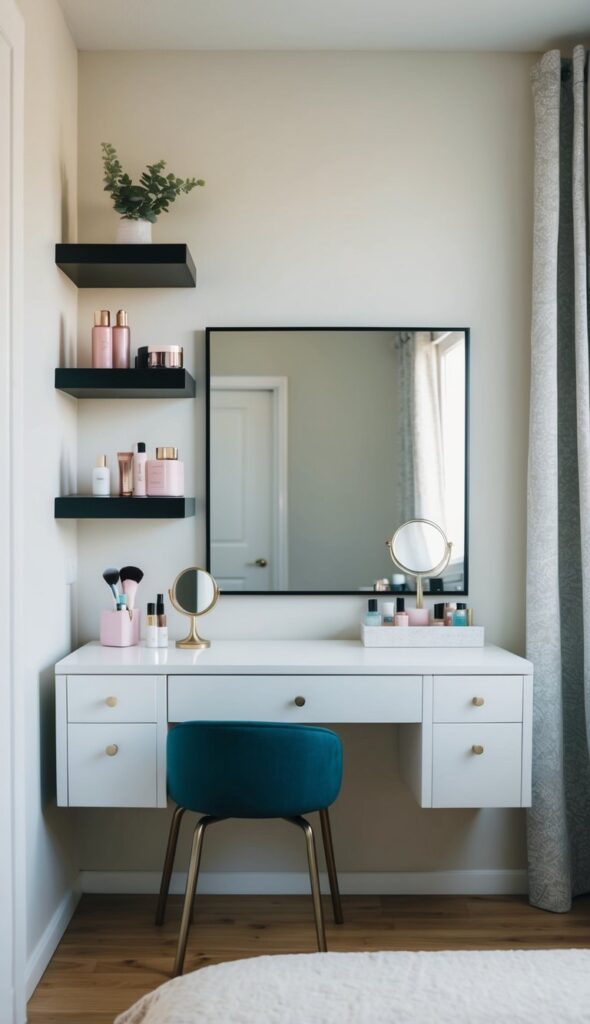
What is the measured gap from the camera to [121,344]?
275cm

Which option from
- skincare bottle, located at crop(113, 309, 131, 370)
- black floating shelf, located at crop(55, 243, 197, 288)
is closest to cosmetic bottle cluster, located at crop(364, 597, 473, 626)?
skincare bottle, located at crop(113, 309, 131, 370)

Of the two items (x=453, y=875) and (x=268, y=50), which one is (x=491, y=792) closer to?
(x=453, y=875)

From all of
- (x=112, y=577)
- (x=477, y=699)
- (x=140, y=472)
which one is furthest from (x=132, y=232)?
(x=477, y=699)

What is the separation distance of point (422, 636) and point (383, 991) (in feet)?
5.24

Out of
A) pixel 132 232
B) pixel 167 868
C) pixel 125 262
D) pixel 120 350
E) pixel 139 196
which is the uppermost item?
pixel 139 196

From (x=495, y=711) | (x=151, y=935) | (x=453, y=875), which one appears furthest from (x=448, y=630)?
(x=151, y=935)

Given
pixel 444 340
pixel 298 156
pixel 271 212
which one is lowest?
pixel 444 340

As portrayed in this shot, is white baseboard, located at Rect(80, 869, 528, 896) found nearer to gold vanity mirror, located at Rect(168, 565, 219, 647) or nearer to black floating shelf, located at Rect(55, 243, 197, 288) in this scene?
gold vanity mirror, located at Rect(168, 565, 219, 647)

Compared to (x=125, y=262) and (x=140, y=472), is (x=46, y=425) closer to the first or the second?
(x=140, y=472)

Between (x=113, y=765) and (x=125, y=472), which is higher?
(x=125, y=472)

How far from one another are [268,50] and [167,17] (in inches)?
14.3

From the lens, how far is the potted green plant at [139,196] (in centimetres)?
269

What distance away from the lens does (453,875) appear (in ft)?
9.57

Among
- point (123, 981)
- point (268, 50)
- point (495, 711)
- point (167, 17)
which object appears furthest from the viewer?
point (268, 50)
